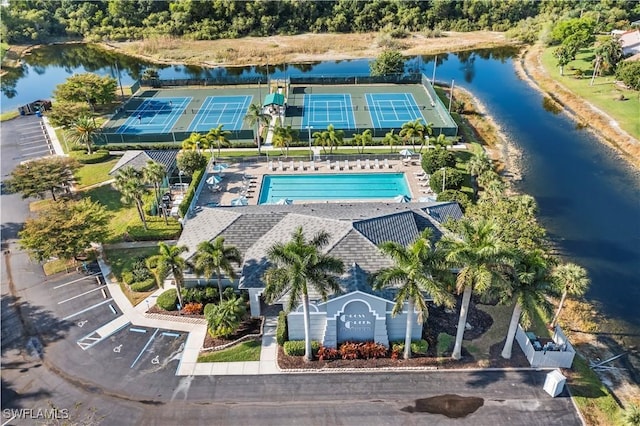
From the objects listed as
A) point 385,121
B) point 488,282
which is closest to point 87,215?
point 488,282

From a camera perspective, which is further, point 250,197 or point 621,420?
point 250,197

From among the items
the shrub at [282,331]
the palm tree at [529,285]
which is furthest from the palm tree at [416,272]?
the shrub at [282,331]

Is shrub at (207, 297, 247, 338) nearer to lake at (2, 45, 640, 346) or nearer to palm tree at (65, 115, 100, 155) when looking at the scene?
lake at (2, 45, 640, 346)

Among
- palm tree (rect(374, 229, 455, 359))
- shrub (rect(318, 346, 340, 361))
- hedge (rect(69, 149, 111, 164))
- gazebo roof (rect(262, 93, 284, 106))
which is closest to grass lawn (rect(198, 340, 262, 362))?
shrub (rect(318, 346, 340, 361))

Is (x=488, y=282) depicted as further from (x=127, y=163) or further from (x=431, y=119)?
(x=431, y=119)

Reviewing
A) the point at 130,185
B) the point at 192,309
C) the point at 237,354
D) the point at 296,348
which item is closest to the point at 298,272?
the point at 296,348

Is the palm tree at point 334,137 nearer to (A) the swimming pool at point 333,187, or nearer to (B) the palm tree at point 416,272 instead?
(A) the swimming pool at point 333,187
